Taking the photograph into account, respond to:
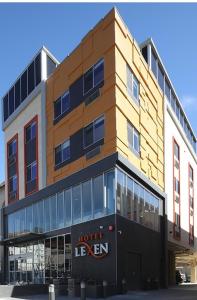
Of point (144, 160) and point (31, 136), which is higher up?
point (31, 136)

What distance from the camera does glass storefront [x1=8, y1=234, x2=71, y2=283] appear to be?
31453 millimetres

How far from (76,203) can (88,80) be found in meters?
8.12

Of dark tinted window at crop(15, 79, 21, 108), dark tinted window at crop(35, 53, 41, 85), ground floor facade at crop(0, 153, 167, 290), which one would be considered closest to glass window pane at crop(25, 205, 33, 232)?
ground floor facade at crop(0, 153, 167, 290)

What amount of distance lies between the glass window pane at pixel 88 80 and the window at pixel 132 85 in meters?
2.42

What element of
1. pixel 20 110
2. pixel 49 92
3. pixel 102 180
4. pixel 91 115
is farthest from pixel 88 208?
pixel 20 110

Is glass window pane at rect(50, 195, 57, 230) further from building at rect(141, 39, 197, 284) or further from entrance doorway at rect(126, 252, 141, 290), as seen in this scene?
building at rect(141, 39, 197, 284)

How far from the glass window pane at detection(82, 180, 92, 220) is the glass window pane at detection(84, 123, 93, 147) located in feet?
8.47

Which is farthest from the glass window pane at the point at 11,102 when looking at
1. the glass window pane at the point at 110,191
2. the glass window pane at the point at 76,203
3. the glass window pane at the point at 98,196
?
the glass window pane at the point at 110,191

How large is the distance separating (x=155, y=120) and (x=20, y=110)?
39.1ft

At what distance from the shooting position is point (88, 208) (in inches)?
1163

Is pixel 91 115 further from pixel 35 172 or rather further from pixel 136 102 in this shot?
pixel 35 172

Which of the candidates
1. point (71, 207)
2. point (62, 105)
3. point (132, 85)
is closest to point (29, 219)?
point (71, 207)

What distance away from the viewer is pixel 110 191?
2797 centimetres

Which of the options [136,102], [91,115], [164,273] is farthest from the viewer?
[164,273]
